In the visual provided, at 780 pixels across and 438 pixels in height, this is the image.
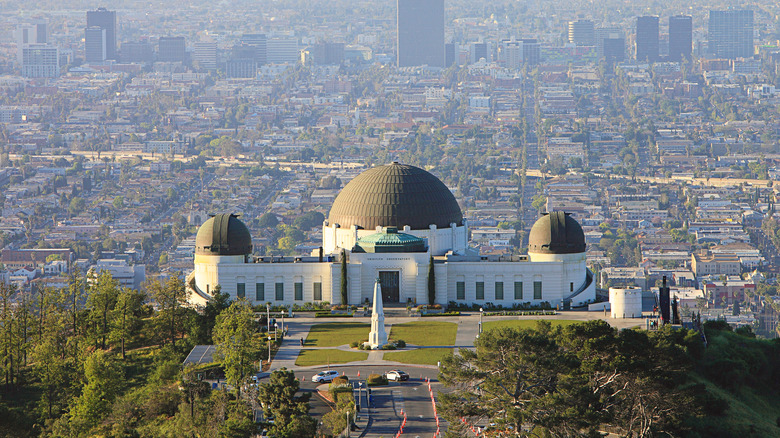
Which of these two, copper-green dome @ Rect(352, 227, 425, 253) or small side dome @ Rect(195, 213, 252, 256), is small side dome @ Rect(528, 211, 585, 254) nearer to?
copper-green dome @ Rect(352, 227, 425, 253)

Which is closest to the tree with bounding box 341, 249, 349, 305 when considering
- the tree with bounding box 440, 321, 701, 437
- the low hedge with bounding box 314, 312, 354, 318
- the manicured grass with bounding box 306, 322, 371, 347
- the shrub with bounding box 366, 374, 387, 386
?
the low hedge with bounding box 314, 312, 354, 318

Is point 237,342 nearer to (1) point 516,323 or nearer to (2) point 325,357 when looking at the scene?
(2) point 325,357

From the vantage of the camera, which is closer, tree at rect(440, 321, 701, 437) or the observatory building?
tree at rect(440, 321, 701, 437)

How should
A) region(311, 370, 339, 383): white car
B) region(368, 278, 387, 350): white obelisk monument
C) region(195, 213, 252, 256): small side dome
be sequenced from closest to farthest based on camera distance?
region(311, 370, 339, 383): white car, region(368, 278, 387, 350): white obelisk monument, region(195, 213, 252, 256): small side dome

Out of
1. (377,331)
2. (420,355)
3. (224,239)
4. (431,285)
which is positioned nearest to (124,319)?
(224,239)

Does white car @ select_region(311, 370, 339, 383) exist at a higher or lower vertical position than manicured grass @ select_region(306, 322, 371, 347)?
lower

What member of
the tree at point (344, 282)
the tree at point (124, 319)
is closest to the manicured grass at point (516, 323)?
the tree at point (344, 282)

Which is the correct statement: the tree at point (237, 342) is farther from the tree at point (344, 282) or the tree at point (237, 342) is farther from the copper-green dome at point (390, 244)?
the copper-green dome at point (390, 244)

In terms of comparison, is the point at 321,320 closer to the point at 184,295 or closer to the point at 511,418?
the point at 184,295
